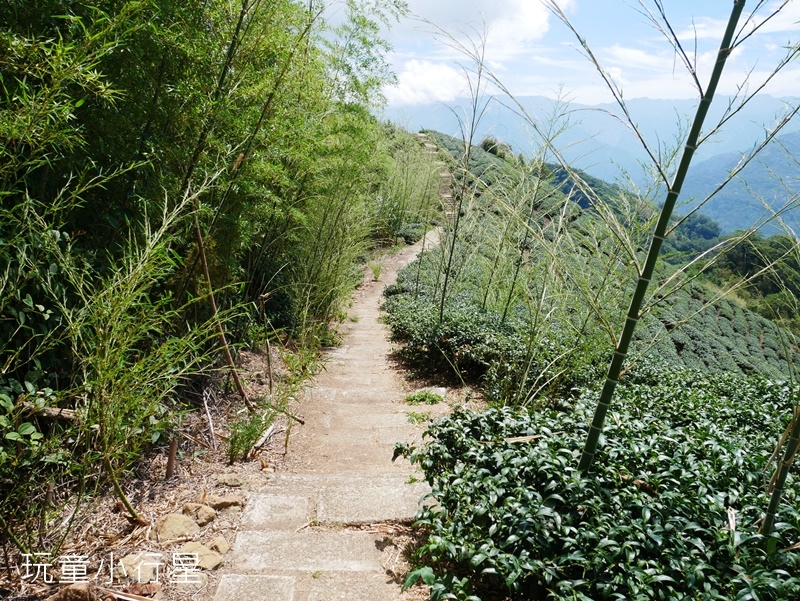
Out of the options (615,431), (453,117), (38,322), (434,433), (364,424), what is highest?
(453,117)

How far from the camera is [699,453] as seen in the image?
7.36 feet

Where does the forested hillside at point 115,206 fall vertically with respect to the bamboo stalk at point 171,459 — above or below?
above

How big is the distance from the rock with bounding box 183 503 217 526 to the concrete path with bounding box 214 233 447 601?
0.47ft

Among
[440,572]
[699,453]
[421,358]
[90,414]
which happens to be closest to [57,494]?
[90,414]

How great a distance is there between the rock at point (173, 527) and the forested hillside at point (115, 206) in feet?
0.44

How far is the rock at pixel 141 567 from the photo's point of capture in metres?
1.74

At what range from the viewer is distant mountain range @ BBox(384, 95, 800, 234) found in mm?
1666

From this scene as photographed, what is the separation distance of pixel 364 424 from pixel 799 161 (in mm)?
2792

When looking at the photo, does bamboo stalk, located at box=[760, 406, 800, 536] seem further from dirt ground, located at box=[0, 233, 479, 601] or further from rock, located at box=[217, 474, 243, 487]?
rock, located at box=[217, 474, 243, 487]

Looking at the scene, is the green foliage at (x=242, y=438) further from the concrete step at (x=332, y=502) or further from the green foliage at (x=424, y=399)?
Result: the green foliage at (x=424, y=399)

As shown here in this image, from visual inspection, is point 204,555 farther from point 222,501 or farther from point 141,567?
point 222,501

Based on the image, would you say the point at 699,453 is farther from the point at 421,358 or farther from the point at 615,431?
the point at 421,358

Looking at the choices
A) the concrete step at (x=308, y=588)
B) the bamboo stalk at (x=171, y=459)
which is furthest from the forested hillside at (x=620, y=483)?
the bamboo stalk at (x=171, y=459)

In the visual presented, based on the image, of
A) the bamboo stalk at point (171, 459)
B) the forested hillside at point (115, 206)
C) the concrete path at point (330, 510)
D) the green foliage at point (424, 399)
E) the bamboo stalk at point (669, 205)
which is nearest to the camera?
the bamboo stalk at point (669, 205)
